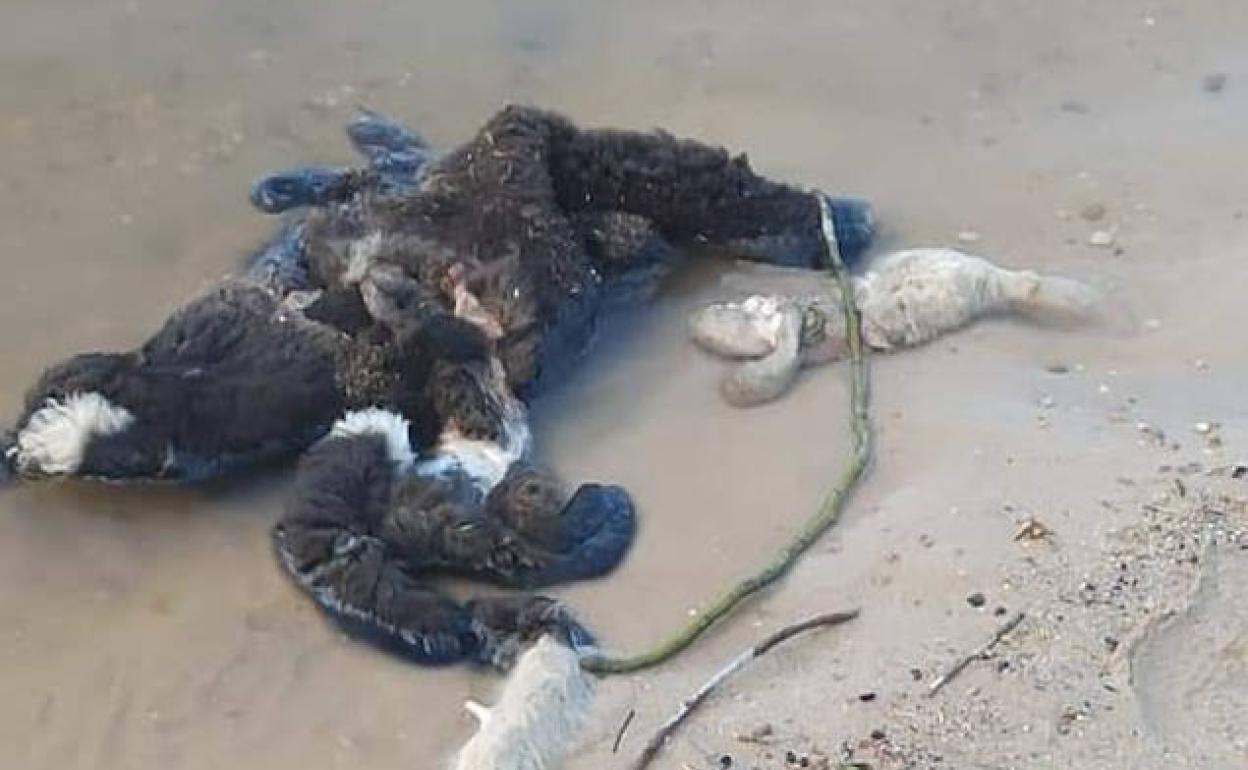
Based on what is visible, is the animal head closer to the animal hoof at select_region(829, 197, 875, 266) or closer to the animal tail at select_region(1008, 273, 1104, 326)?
the animal hoof at select_region(829, 197, 875, 266)

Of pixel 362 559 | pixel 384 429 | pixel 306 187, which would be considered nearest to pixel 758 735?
pixel 362 559

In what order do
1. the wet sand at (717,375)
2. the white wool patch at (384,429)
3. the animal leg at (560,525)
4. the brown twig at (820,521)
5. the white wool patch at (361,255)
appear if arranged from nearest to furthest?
the wet sand at (717,375), the brown twig at (820,521), the animal leg at (560,525), the white wool patch at (384,429), the white wool patch at (361,255)

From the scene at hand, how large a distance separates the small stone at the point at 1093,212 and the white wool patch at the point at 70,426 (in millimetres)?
2601

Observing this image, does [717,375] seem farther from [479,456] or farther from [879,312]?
[479,456]

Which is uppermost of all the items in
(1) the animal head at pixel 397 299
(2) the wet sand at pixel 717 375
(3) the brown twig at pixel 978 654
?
(1) the animal head at pixel 397 299

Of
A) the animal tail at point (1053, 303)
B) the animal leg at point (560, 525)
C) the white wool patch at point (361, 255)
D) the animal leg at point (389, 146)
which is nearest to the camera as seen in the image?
the animal leg at point (560, 525)

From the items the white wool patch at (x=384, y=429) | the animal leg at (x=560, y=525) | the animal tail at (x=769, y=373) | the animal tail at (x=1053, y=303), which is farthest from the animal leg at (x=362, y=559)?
the animal tail at (x=1053, y=303)

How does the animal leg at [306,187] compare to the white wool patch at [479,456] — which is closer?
the white wool patch at [479,456]

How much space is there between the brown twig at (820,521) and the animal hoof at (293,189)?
1259 mm

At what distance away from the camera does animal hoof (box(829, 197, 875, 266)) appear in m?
5.55

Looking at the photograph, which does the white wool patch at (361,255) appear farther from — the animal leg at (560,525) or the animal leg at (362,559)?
the animal leg at (560,525)

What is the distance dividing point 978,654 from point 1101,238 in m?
1.93

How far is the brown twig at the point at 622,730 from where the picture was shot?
13.4 ft

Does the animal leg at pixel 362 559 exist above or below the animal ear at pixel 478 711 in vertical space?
above
